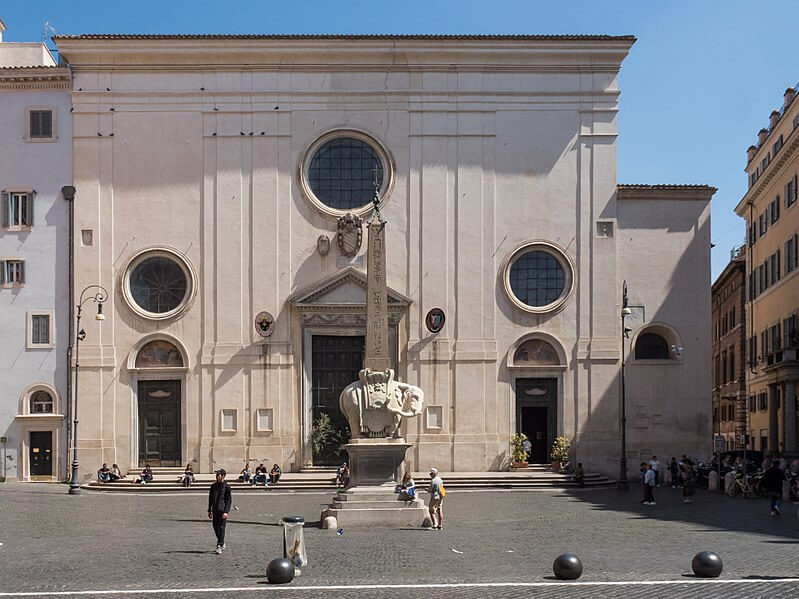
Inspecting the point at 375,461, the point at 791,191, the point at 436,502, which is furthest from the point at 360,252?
the point at 436,502

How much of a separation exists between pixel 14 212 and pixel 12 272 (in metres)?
2.11

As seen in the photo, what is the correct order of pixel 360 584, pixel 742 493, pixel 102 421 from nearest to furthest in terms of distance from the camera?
pixel 360 584, pixel 742 493, pixel 102 421

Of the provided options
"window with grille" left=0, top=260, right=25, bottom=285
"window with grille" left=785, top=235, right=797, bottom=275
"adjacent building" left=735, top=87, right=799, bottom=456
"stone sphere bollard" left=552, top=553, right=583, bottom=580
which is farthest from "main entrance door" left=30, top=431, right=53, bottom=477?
"stone sphere bollard" left=552, top=553, right=583, bottom=580

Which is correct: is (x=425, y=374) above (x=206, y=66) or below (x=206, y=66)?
below

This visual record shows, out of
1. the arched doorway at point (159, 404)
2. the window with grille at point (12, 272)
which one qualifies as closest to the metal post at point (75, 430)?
the arched doorway at point (159, 404)

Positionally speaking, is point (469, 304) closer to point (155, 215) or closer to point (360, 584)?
point (155, 215)

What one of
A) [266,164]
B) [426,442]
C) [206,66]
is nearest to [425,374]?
[426,442]

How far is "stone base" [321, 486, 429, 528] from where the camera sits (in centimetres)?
2614

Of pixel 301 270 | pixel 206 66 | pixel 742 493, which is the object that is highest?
pixel 206 66

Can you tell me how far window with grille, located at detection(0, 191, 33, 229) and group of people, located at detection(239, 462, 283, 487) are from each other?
461 inches

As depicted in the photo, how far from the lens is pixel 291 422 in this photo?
43.3 meters

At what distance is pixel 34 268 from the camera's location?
43.7 m

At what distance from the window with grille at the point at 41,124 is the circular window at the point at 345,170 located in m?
9.12

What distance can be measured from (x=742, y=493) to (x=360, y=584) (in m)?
22.4
